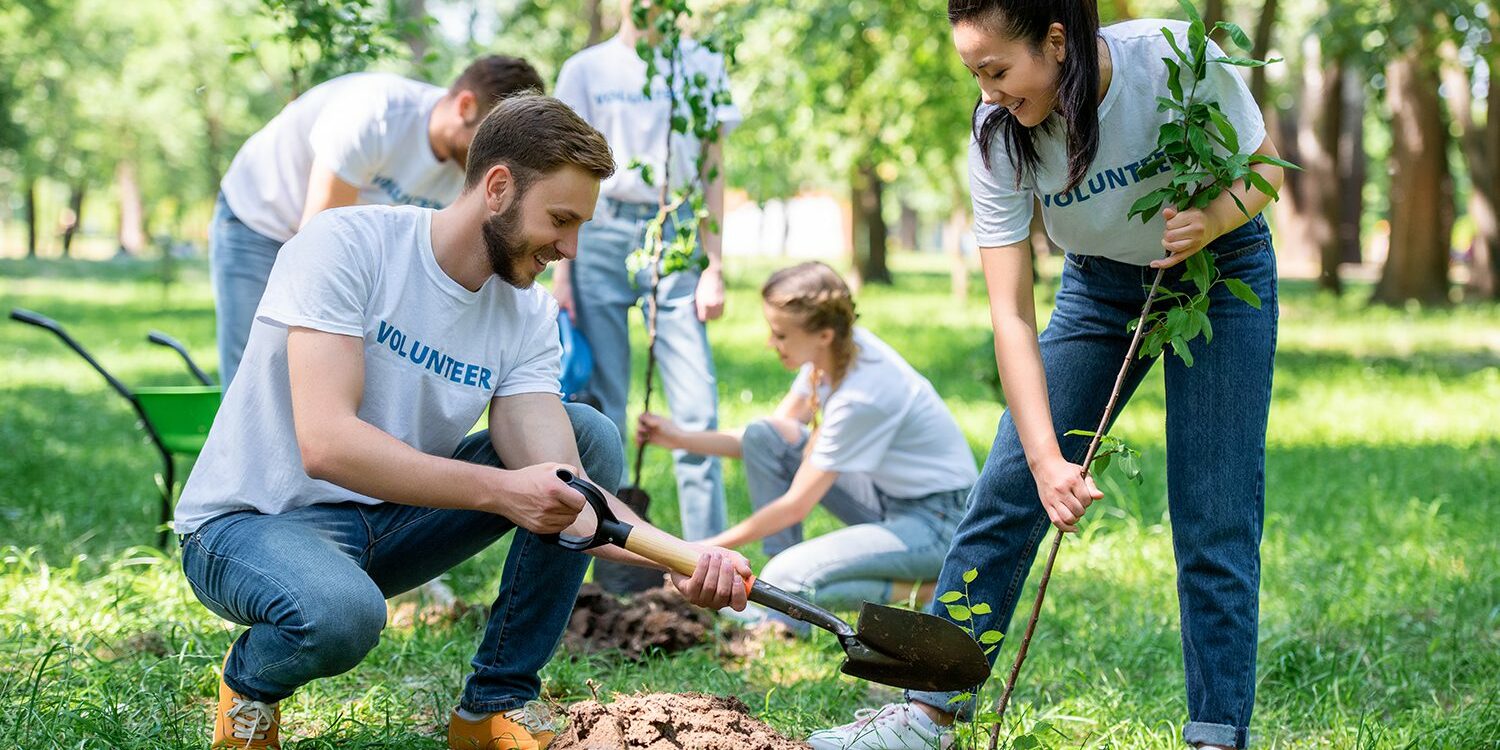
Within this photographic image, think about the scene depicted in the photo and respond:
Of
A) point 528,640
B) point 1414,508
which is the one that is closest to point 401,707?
point 528,640

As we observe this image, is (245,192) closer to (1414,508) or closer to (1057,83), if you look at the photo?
(1057,83)

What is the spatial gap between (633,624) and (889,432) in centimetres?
92

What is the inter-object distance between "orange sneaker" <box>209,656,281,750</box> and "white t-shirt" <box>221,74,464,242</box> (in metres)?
1.73

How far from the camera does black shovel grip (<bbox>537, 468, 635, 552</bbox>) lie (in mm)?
2426

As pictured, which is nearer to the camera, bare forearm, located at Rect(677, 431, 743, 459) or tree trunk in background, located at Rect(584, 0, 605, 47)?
bare forearm, located at Rect(677, 431, 743, 459)

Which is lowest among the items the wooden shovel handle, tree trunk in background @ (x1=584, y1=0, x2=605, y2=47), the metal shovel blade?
the metal shovel blade

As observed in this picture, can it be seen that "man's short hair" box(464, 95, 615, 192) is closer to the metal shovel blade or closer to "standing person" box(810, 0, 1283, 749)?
"standing person" box(810, 0, 1283, 749)

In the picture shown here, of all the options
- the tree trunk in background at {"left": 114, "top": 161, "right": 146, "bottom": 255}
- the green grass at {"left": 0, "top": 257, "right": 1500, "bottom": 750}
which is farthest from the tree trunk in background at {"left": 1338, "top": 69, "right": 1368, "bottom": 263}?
the tree trunk in background at {"left": 114, "top": 161, "right": 146, "bottom": 255}

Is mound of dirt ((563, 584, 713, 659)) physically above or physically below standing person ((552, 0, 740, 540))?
below

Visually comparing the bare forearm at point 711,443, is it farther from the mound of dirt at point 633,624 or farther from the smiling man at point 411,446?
the smiling man at point 411,446

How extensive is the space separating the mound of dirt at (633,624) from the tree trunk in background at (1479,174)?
14.7 m

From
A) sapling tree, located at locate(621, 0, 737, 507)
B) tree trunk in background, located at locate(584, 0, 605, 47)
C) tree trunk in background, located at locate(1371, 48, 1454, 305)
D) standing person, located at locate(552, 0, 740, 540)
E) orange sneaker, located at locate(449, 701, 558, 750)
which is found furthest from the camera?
tree trunk in background, located at locate(1371, 48, 1454, 305)

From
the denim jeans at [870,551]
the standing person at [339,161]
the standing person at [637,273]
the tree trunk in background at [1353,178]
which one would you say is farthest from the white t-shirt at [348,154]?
the tree trunk in background at [1353,178]

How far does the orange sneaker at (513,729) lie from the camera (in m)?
2.69
